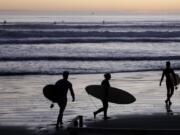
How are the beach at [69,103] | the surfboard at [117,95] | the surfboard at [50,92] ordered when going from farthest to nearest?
the beach at [69,103]
the surfboard at [117,95]
the surfboard at [50,92]

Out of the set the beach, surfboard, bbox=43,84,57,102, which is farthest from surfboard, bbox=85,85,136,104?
surfboard, bbox=43,84,57,102

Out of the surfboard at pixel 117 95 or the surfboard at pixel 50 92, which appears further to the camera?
the surfboard at pixel 117 95

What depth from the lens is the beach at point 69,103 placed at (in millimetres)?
16344

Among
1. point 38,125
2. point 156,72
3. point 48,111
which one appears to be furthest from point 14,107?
point 156,72

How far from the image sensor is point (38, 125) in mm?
15289

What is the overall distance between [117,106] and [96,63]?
1798 cm

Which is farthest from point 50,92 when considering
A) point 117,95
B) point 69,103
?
point 69,103

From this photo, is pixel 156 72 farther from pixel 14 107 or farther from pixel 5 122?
pixel 5 122

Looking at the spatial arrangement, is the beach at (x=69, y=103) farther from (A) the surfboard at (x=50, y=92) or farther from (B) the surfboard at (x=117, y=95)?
(A) the surfboard at (x=50, y=92)

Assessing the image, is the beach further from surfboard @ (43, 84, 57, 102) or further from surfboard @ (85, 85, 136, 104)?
surfboard @ (43, 84, 57, 102)

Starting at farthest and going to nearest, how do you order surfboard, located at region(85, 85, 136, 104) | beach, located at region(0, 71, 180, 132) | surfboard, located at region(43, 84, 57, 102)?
beach, located at region(0, 71, 180, 132) < surfboard, located at region(85, 85, 136, 104) < surfboard, located at region(43, 84, 57, 102)

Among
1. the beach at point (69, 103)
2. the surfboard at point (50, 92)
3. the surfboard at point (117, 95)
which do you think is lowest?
the beach at point (69, 103)

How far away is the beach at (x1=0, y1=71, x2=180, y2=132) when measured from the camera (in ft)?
53.6

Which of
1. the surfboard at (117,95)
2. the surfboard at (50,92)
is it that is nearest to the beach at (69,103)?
Result: the surfboard at (117,95)
